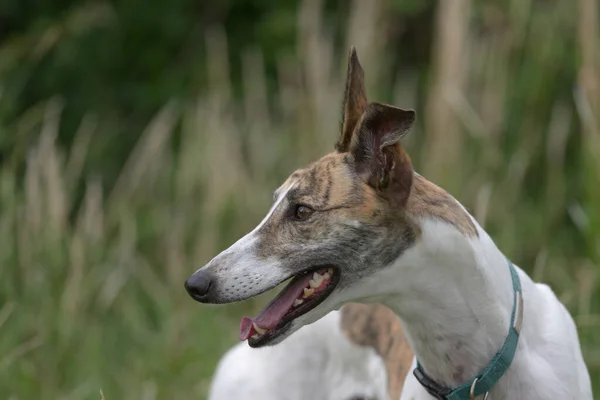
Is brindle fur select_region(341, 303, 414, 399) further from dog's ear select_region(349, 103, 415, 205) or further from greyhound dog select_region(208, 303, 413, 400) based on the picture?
dog's ear select_region(349, 103, 415, 205)

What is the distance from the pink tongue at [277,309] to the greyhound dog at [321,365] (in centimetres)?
91

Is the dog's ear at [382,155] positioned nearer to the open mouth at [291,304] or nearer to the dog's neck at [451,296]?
the dog's neck at [451,296]

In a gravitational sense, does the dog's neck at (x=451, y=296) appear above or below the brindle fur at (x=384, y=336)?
above

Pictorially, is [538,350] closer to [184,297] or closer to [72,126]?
[184,297]

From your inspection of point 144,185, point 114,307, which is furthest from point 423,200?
point 144,185

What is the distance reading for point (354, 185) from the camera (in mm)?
2996

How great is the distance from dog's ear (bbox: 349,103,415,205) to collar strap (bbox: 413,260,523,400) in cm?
47

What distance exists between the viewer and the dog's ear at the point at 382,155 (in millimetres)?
2875

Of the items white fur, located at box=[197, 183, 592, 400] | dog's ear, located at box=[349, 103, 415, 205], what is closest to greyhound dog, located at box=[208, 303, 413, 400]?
white fur, located at box=[197, 183, 592, 400]

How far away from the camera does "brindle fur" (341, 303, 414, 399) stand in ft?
12.0

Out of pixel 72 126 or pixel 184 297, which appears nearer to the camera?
pixel 184 297

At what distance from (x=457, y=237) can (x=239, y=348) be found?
4.65 ft

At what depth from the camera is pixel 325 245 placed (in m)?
2.94

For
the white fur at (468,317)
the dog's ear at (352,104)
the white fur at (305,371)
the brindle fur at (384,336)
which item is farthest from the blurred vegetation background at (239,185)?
the dog's ear at (352,104)
